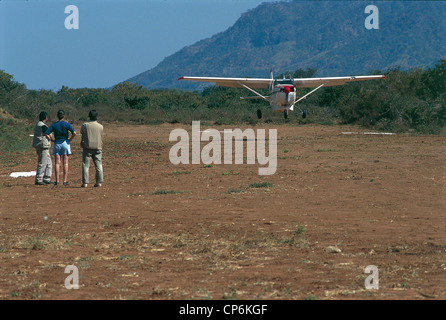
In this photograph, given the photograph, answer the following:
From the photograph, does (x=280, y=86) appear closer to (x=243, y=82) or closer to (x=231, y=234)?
(x=243, y=82)

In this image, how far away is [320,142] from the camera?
2931 centimetres

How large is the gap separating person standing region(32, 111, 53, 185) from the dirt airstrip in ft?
1.17

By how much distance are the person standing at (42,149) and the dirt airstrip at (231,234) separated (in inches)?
14.0

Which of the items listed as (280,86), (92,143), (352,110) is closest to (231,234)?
(92,143)

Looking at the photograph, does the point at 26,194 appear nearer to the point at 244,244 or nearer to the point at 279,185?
the point at 279,185

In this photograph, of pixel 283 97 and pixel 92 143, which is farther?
pixel 283 97

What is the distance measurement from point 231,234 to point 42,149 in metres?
7.48

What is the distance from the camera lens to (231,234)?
991cm

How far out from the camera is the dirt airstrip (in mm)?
7012

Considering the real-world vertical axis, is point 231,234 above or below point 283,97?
below

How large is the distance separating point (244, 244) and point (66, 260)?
7.93 ft

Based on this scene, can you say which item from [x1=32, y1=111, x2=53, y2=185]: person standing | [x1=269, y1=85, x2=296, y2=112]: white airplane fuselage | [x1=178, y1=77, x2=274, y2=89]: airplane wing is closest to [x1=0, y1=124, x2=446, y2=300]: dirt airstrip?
[x1=32, y1=111, x2=53, y2=185]: person standing

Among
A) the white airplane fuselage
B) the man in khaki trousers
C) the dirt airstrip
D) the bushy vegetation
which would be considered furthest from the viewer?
the bushy vegetation

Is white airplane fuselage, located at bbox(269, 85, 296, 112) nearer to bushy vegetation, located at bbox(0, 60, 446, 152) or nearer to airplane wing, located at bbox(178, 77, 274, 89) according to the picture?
airplane wing, located at bbox(178, 77, 274, 89)
